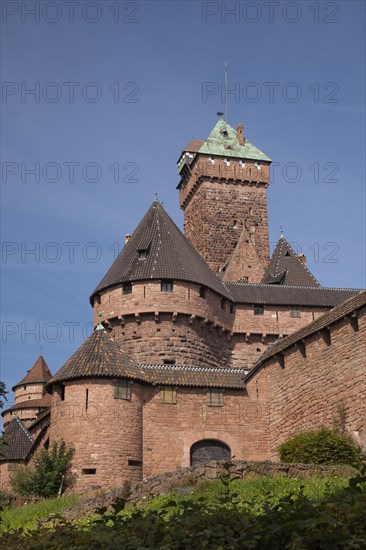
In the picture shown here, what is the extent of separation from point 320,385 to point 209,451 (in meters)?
5.68

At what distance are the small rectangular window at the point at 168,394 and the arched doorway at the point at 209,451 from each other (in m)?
1.75

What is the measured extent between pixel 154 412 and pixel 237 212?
2588 centimetres

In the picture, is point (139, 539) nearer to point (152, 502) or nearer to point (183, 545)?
point (183, 545)

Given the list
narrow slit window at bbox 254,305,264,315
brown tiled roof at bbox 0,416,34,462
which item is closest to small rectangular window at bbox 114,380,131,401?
narrow slit window at bbox 254,305,264,315

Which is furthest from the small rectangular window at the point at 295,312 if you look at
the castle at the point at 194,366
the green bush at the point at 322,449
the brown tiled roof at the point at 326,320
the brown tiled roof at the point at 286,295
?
the green bush at the point at 322,449

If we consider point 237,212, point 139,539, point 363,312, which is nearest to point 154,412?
point 363,312

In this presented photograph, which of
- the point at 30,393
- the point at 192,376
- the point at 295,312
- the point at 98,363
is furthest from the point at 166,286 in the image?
the point at 30,393

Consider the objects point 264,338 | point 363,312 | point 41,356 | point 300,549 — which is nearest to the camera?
point 300,549

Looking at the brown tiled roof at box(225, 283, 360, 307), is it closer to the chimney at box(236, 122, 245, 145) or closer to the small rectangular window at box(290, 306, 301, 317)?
the small rectangular window at box(290, 306, 301, 317)

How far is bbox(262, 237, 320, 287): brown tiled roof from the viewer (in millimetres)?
41406

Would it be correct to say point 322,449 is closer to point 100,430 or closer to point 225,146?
point 100,430

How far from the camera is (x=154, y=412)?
27.1 metres

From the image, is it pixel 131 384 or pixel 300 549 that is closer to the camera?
pixel 300 549

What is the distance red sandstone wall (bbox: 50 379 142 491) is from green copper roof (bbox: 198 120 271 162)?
1145 inches
